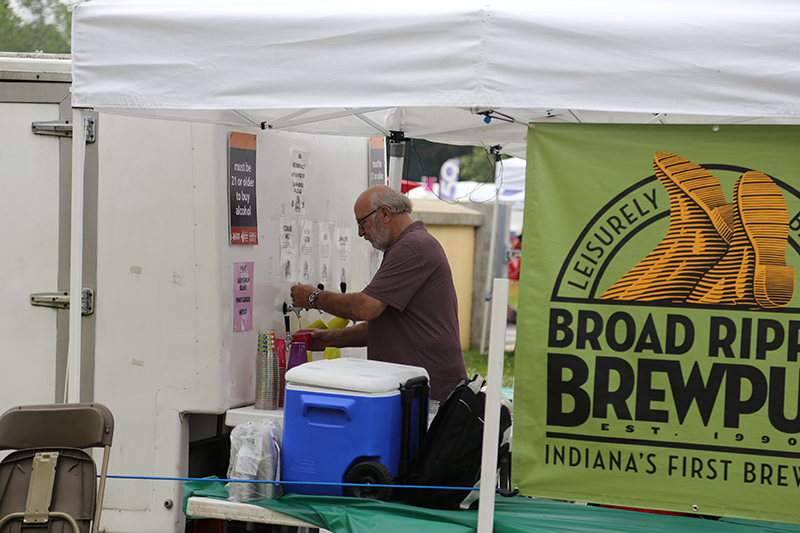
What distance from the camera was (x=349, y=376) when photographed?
309 centimetres

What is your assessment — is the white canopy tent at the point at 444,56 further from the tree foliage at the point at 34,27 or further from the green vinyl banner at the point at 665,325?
the tree foliage at the point at 34,27

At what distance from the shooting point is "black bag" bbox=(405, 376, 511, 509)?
3037mm

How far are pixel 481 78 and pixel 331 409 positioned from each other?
130 centimetres

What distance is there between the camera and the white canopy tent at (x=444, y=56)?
2590mm

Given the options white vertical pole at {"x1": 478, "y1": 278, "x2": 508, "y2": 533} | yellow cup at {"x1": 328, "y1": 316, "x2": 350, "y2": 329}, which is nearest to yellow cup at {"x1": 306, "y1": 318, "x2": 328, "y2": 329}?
yellow cup at {"x1": 328, "y1": 316, "x2": 350, "y2": 329}

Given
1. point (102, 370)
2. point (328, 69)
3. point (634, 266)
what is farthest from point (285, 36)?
point (102, 370)

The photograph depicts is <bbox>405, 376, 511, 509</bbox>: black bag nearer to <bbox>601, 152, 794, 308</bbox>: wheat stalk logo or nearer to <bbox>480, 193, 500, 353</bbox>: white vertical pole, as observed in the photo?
<bbox>601, 152, 794, 308</bbox>: wheat stalk logo

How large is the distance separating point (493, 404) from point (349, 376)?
Answer: 23.8 inches

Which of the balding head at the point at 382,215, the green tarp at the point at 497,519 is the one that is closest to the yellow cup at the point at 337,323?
the balding head at the point at 382,215

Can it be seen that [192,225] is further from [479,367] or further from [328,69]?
[479,367]

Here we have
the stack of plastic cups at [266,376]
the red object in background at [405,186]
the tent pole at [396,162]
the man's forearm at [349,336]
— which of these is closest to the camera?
the stack of plastic cups at [266,376]

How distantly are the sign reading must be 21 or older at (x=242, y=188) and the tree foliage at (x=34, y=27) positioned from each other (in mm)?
5748

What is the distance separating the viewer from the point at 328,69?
9.27 ft

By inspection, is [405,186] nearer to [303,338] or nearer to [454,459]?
[303,338]
